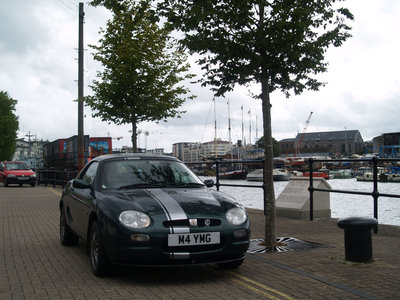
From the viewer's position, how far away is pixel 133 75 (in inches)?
725

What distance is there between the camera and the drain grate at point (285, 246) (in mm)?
7068

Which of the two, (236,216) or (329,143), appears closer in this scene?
(236,216)

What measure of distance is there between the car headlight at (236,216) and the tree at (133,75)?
44.2 ft

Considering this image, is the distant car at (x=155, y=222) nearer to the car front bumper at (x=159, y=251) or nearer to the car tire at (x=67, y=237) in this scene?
the car front bumper at (x=159, y=251)

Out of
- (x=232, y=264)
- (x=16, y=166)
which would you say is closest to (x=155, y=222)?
(x=232, y=264)

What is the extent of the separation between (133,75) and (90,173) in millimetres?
12053

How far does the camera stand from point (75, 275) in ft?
18.3

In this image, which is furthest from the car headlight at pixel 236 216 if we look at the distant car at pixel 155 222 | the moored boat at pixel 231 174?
the moored boat at pixel 231 174

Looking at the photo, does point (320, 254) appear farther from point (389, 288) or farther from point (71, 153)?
point (71, 153)

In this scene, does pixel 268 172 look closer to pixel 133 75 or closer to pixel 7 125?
pixel 133 75

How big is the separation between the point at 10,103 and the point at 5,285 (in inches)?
2857

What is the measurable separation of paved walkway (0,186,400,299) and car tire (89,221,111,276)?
99 mm

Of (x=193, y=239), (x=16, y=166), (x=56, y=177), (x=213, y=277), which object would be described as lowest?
(x=213, y=277)

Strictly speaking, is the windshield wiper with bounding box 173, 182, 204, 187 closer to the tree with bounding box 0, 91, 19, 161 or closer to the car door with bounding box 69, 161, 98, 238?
the car door with bounding box 69, 161, 98, 238
